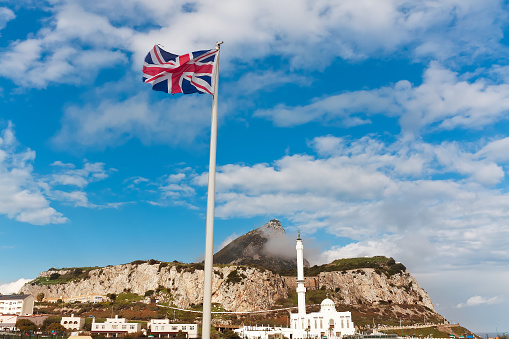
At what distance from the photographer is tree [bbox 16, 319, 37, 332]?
300ft

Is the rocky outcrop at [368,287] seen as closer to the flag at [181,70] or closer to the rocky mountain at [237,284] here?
the rocky mountain at [237,284]

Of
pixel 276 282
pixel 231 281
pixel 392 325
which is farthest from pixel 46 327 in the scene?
pixel 392 325

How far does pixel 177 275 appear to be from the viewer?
518ft

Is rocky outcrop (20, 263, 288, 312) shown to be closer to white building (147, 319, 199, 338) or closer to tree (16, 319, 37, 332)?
white building (147, 319, 199, 338)

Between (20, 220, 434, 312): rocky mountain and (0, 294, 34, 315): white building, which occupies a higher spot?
(20, 220, 434, 312): rocky mountain

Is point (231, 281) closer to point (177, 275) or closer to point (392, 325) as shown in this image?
point (177, 275)

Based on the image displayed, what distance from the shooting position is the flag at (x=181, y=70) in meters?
20.8

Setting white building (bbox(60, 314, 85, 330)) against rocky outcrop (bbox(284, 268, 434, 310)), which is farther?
rocky outcrop (bbox(284, 268, 434, 310))

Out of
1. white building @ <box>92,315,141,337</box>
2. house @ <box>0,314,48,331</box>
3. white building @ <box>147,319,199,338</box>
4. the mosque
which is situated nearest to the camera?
white building @ <box>92,315,141,337</box>

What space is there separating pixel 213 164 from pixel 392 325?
437 ft

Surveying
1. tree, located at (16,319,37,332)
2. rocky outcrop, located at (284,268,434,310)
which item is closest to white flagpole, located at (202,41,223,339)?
tree, located at (16,319,37,332)

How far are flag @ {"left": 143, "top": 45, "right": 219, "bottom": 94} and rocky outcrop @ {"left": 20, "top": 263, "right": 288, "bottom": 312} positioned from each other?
13445 cm

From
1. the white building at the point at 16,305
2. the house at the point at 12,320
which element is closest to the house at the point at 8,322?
the house at the point at 12,320

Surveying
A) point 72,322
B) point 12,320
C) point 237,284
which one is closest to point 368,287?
point 237,284
